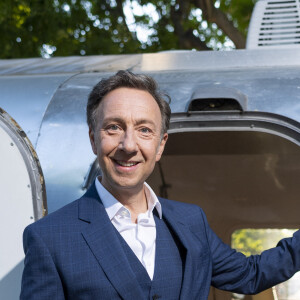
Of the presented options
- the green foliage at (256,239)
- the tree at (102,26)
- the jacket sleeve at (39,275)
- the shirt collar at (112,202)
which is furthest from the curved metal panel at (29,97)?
the tree at (102,26)

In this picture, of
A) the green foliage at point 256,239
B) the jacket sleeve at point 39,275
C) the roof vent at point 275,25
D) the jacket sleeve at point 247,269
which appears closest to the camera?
the jacket sleeve at point 39,275

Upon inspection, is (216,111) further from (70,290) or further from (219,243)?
(70,290)

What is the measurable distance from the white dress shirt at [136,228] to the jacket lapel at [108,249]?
0.04m

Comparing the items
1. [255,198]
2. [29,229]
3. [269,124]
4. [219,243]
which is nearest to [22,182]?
[29,229]

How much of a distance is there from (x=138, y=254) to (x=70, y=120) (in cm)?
115

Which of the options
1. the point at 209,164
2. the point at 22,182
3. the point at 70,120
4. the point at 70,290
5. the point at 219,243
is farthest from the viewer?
the point at 209,164

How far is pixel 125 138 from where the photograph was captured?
1907mm

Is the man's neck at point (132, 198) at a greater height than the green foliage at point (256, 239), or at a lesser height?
lesser

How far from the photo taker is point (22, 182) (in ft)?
8.30

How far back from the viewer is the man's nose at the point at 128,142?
6.18ft

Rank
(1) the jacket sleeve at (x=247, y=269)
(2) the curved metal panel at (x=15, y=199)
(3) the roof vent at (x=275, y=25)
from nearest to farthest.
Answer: (1) the jacket sleeve at (x=247, y=269), (2) the curved metal panel at (x=15, y=199), (3) the roof vent at (x=275, y=25)

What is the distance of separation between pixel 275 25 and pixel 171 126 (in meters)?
1.48

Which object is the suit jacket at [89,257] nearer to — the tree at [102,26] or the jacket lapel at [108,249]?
the jacket lapel at [108,249]

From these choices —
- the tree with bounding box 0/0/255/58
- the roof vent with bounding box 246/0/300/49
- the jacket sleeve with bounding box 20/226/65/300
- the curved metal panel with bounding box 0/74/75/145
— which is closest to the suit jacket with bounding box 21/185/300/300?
the jacket sleeve with bounding box 20/226/65/300
